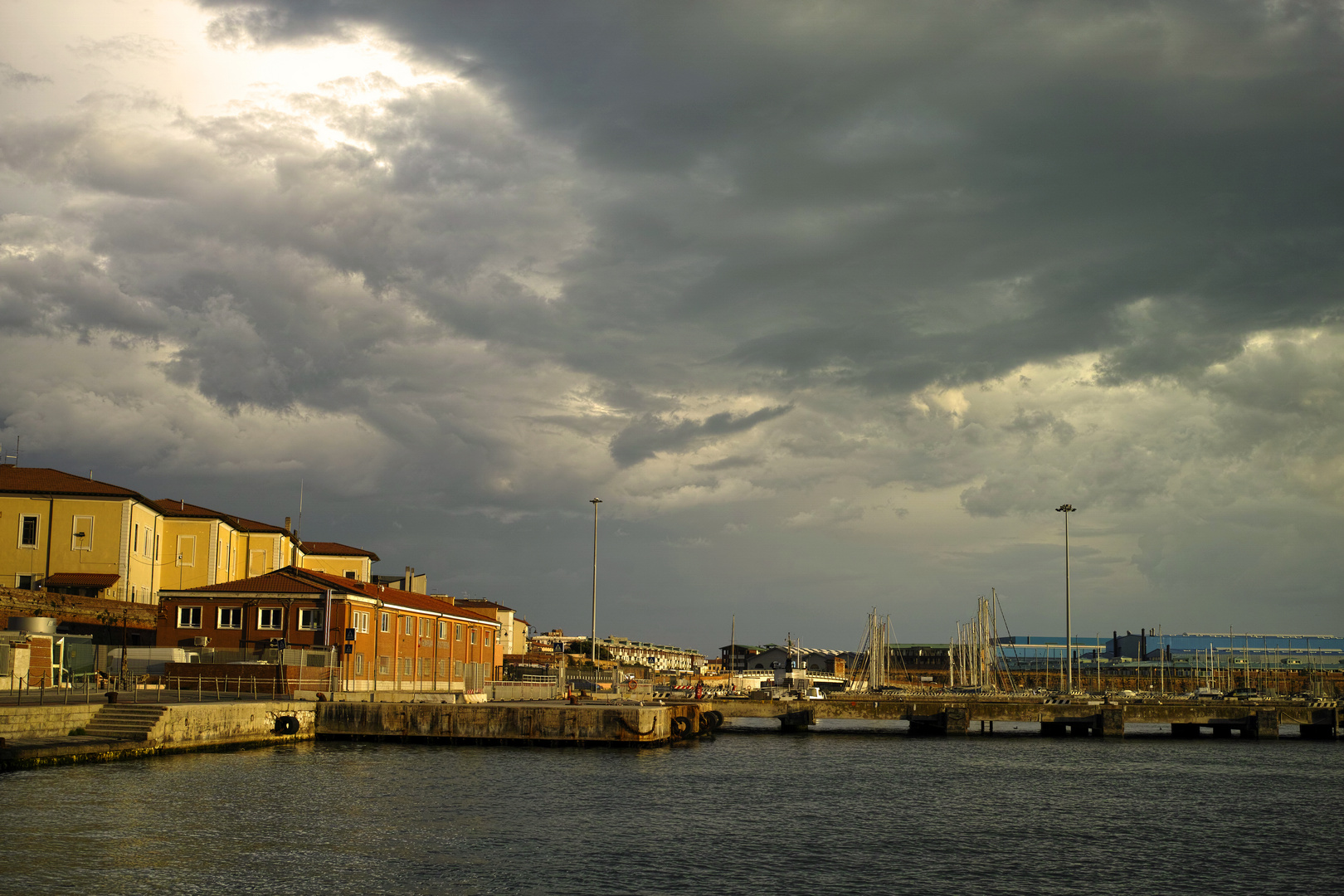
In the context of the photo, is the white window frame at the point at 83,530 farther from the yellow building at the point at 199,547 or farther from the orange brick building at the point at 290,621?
the orange brick building at the point at 290,621

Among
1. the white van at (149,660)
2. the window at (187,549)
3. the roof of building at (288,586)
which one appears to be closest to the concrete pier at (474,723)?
the roof of building at (288,586)

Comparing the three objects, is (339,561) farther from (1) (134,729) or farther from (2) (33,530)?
(1) (134,729)

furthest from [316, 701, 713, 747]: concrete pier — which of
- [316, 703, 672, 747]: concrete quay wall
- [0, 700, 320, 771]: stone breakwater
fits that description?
[0, 700, 320, 771]: stone breakwater

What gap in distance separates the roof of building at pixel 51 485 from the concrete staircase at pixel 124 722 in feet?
135

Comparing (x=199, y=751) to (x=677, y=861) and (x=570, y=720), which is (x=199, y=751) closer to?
(x=570, y=720)

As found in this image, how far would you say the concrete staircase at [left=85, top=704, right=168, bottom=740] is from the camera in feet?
153

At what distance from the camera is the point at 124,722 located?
155ft

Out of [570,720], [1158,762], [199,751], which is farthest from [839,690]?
[199,751]

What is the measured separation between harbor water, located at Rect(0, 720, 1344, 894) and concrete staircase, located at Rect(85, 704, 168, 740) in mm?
1880

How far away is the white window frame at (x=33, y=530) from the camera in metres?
82.6

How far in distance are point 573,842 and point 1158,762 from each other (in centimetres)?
4887

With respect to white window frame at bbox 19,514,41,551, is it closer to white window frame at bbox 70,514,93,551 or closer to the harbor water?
white window frame at bbox 70,514,93,551

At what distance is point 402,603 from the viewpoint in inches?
2980

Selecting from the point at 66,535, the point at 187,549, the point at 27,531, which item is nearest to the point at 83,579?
the point at 66,535
